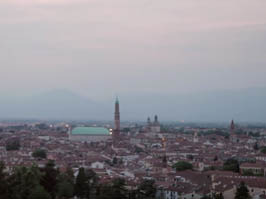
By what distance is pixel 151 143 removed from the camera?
7875 centimetres

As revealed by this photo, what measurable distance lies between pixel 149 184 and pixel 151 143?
5099cm

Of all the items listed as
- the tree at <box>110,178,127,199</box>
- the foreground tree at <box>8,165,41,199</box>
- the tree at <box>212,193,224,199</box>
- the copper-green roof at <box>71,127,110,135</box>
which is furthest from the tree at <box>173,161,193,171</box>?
the copper-green roof at <box>71,127,110,135</box>

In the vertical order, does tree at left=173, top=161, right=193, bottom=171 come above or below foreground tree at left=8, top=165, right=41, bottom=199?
below

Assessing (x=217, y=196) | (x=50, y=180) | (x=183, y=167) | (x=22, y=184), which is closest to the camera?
(x=22, y=184)

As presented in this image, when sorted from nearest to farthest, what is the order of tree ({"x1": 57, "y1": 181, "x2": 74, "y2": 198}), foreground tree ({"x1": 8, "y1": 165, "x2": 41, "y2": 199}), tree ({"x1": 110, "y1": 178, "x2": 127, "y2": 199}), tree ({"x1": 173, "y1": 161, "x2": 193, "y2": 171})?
foreground tree ({"x1": 8, "y1": 165, "x2": 41, "y2": 199}) → tree ({"x1": 57, "y1": 181, "x2": 74, "y2": 198}) → tree ({"x1": 110, "y1": 178, "x2": 127, "y2": 199}) → tree ({"x1": 173, "y1": 161, "x2": 193, "y2": 171})

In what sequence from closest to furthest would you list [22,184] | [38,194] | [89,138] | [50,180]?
[38,194] < [22,184] < [50,180] < [89,138]

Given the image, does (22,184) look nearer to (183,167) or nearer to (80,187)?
(80,187)

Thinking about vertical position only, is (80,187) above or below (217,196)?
above

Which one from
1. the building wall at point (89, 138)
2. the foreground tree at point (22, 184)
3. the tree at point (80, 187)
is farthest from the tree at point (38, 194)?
the building wall at point (89, 138)

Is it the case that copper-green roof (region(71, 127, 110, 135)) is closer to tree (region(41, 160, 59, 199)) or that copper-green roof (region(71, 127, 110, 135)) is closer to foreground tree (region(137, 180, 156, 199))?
foreground tree (region(137, 180, 156, 199))

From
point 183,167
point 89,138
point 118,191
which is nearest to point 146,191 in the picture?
point 118,191

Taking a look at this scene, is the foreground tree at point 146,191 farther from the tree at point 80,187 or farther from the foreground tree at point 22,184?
the foreground tree at point 22,184

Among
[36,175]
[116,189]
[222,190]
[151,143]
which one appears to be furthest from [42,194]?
[151,143]

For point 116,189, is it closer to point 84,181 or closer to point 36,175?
point 84,181
